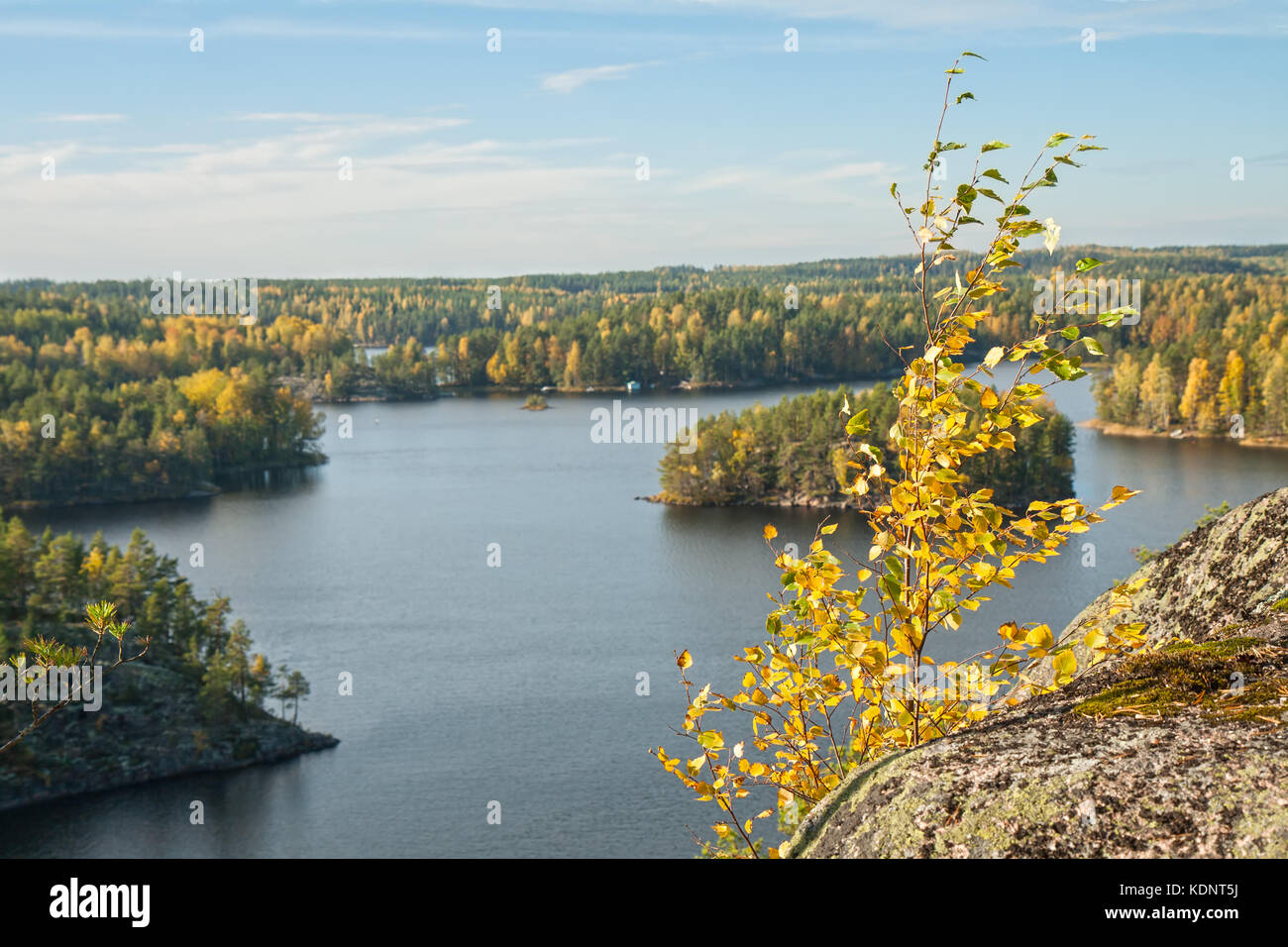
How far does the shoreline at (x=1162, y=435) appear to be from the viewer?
87875mm

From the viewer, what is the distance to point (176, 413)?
96.6 metres

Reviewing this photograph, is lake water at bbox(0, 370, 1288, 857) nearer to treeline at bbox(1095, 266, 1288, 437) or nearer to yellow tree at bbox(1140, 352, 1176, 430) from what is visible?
yellow tree at bbox(1140, 352, 1176, 430)

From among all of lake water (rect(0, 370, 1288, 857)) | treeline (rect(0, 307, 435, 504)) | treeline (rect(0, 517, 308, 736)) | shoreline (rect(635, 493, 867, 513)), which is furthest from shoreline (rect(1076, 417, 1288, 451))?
treeline (rect(0, 517, 308, 736))

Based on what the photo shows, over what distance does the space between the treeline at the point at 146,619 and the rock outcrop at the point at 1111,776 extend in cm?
3934

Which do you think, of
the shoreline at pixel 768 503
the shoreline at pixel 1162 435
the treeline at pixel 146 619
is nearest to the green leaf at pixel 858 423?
the treeline at pixel 146 619

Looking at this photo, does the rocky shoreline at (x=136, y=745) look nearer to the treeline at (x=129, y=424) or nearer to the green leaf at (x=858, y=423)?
the green leaf at (x=858, y=423)

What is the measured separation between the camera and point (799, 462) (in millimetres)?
77500

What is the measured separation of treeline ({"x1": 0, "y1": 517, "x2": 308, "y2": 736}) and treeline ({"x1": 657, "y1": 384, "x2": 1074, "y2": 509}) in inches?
1431

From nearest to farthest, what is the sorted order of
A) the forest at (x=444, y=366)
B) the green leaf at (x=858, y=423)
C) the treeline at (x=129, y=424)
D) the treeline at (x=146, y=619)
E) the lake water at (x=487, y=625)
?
1. the green leaf at (x=858, y=423)
2. the lake water at (x=487, y=625)
3. the treeline at (x=146, y=619)
4. the treeline at (x=129, y=424)
5. the forest at (x=444, y=366)

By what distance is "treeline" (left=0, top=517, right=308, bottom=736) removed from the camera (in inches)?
1626

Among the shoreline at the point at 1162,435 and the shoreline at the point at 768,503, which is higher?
the shoreline at the point at 1162,435

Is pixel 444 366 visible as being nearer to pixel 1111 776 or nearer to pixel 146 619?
pixel 146 619
